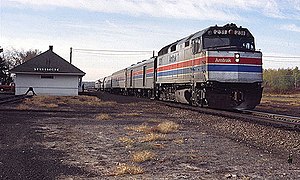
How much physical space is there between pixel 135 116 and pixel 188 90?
16.0ft

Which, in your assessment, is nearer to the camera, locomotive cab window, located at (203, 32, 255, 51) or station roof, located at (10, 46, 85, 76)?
locomotive cab window, located at (203, 32, 255, 51)

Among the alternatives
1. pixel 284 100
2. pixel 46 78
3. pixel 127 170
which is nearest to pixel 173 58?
pixel 127 170

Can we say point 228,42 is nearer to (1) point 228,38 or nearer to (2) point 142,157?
(1) point 228,38

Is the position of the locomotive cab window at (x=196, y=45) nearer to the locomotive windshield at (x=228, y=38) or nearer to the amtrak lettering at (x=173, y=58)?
the locomotive windshield at (x=228, y=38)

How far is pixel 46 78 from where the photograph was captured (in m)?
45.0

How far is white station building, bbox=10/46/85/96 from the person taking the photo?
44.2 metres

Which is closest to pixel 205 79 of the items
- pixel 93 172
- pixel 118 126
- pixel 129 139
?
pixel 118 126

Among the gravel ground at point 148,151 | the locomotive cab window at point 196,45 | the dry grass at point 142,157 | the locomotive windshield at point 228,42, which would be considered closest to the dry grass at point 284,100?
the locomotive cab window at point 196,45

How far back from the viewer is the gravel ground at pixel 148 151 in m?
6.57

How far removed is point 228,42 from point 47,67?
3141 cm

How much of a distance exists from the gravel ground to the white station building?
31871 mm

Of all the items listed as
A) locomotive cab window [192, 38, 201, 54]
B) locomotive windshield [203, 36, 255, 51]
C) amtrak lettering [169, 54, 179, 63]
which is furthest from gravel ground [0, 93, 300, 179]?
amtrak lettering [169, 54, 179, 63]

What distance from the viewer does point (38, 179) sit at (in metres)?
6.11

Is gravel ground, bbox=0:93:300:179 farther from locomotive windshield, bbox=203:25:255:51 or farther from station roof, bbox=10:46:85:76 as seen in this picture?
station roof, bbox=10:46:85:76
